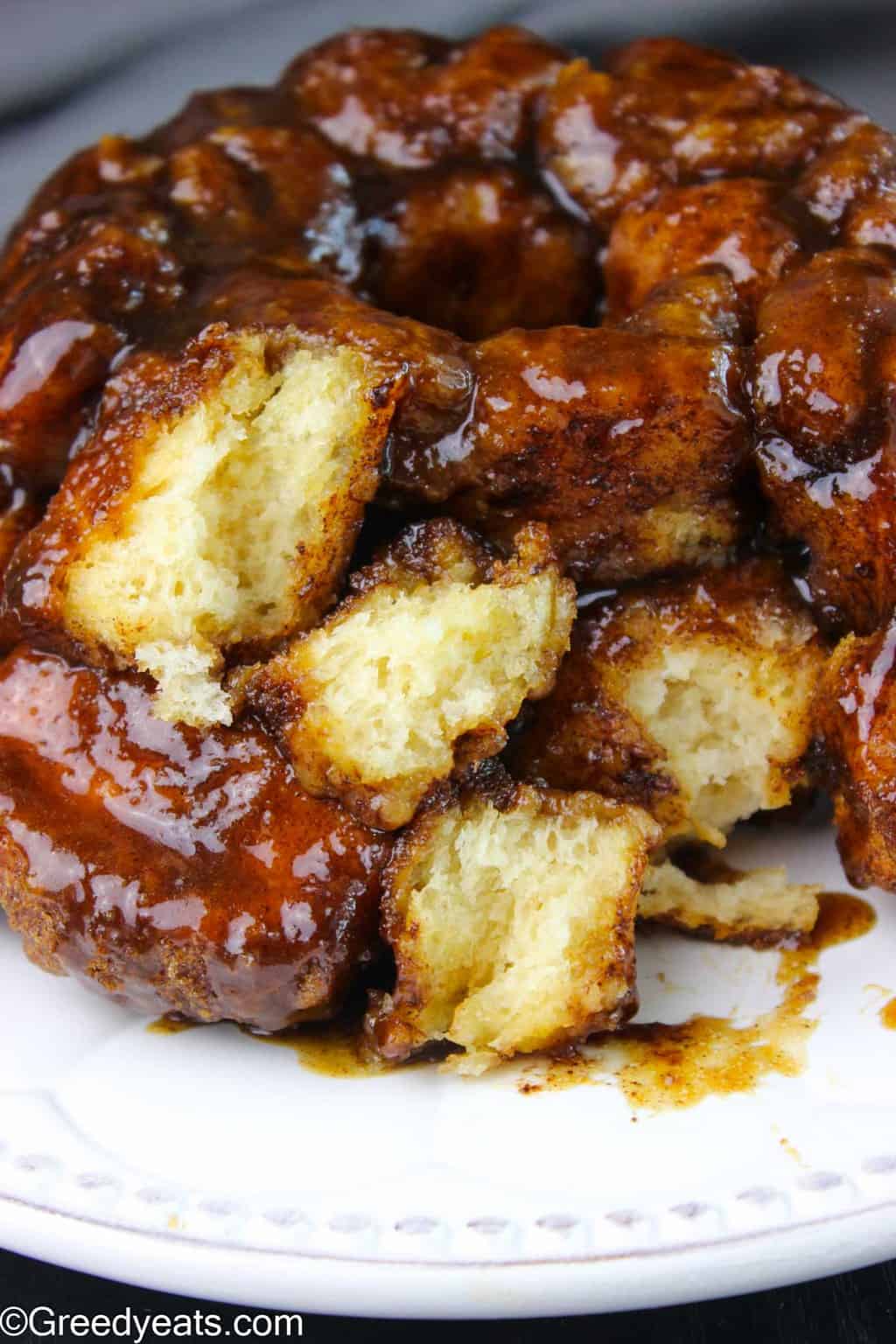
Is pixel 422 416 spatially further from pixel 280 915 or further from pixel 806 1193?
pixel 806 1193

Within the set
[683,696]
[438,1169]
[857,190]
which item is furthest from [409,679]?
[857,190]

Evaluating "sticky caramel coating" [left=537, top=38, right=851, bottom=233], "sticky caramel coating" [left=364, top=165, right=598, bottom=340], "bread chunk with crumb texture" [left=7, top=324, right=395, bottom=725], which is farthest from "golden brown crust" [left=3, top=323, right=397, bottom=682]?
"sticky caramel coating" [left=537, top=38, right=851, bottom=233]

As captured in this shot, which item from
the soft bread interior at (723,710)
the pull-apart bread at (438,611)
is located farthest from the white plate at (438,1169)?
the soft bread interior at (723,710)

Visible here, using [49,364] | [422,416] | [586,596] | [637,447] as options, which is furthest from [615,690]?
[49,364]

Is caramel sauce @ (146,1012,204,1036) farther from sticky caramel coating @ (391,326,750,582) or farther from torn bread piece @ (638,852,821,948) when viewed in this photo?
sticky caramel coating @ (391,326,750,582)

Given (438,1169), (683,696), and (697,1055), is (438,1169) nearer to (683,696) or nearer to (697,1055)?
(697,1055)

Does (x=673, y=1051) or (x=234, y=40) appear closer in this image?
(x=673, y=1051)
